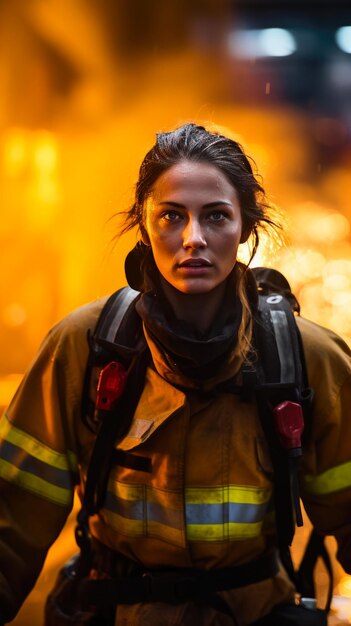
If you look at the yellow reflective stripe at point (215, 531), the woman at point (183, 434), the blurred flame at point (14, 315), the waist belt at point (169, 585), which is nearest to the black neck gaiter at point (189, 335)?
the woman at point (183, 434)

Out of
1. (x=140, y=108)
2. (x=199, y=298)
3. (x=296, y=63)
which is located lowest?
(x=199, y=298)

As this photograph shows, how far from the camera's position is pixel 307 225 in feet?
40.2

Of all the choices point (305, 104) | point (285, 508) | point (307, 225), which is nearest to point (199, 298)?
point (285, 508)

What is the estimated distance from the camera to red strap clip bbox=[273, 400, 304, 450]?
1.90 m

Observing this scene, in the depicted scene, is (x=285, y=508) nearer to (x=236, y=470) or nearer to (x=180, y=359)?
(x=236, y=470)

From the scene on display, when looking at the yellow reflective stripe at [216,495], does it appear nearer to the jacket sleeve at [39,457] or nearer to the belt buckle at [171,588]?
the belt buckle at [171,588]

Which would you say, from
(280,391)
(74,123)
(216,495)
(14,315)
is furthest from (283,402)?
(74,123)

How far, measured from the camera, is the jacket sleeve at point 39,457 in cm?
195

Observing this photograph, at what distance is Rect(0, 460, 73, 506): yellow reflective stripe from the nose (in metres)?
0.64

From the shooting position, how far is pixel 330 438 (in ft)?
6.70

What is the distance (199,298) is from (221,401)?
245mm

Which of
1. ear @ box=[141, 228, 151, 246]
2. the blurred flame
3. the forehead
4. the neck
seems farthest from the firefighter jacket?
the blurred flame

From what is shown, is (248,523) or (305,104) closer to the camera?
(248,523)

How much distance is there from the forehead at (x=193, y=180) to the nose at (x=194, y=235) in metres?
0.07
